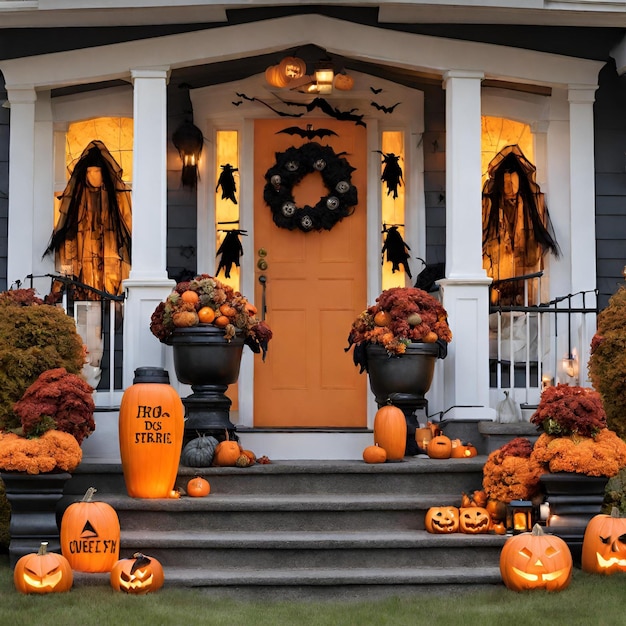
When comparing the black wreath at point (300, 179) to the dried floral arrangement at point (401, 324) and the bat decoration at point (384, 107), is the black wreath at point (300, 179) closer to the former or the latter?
the bat decoration at point (384, 107)

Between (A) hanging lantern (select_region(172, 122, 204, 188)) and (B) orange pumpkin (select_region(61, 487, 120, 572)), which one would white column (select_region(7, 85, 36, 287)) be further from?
(B) orange pumpkin (select_region(61, 487, 120, 572))

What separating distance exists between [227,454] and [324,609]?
1531 millimetres

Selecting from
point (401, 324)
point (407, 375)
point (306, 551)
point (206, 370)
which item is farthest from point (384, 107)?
point (306, 551)

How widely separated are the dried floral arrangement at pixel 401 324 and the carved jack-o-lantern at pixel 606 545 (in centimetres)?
182

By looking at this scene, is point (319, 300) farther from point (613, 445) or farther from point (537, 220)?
point (613, 445)

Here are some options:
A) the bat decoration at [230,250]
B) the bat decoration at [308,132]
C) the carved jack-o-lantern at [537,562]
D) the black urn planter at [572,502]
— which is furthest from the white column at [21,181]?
the carved jack-o-lantern at [537,562]

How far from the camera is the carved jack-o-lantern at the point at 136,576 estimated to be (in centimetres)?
607

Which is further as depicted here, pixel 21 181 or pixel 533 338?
pixel 533 338

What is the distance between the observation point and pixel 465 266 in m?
8.31

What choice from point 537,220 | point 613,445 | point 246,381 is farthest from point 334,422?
point 613,445

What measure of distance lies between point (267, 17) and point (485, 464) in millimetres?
3476

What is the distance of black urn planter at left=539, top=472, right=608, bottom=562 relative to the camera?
669cm

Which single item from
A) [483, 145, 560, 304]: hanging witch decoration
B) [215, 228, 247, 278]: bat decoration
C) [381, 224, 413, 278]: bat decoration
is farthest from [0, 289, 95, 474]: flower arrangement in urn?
[483, 145, 560, 304]: hanging witch decoration

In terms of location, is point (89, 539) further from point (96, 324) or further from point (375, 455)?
point (96, 324)
